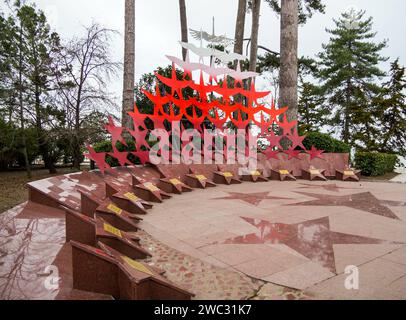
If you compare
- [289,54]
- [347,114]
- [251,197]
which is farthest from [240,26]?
[347,114]

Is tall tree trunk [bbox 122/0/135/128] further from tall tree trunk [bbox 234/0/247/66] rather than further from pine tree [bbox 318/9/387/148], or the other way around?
pine tree [bbox 318/9/387/148]

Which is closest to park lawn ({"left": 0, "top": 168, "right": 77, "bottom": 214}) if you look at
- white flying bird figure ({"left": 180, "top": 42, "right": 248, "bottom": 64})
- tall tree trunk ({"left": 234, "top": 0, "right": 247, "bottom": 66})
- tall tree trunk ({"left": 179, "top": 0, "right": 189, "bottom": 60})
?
white flying bird figure ({"left": 180, "top": 42, "right": 248, "bottom": 64})

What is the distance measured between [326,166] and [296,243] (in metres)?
7.79

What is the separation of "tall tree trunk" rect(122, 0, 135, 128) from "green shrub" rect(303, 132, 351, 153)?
7267 millimetres

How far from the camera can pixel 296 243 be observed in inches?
152

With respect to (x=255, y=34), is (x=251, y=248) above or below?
below

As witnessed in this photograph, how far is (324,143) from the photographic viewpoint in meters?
12.5

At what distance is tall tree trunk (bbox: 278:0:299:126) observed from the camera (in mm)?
11867

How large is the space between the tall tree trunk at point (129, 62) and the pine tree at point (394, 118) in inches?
734

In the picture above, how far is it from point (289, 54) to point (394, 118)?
48.2ft

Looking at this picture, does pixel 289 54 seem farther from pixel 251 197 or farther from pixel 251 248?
pixel 251 248

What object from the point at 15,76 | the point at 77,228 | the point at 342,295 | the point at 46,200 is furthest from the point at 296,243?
the point at 15,76

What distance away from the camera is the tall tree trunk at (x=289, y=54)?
11.9 m

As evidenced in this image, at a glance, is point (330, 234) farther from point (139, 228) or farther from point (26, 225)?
point (26, 225)
